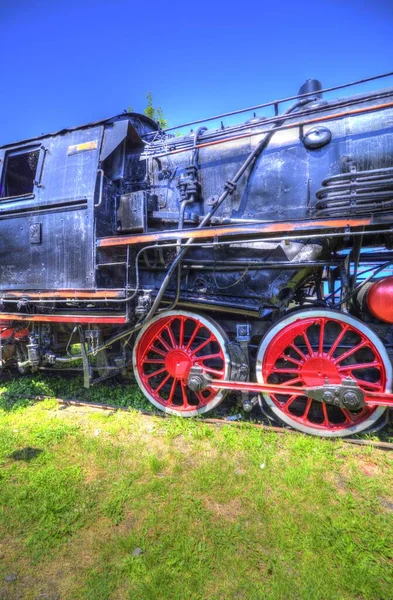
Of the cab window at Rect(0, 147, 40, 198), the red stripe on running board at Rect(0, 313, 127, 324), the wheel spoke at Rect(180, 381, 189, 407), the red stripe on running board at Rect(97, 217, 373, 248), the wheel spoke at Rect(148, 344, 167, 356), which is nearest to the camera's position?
the red stripe on running board at Rect(97, 217, 373, 248)

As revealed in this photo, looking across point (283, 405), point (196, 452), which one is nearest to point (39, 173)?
point (196, 452)

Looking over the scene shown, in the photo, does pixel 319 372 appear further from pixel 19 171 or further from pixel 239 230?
pixel 19 171

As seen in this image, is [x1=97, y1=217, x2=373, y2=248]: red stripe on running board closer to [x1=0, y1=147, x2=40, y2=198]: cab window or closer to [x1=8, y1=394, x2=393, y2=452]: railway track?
[x1=0, y1=147, x2=40, y2=198]: cab window

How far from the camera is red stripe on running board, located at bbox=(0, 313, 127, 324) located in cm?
338

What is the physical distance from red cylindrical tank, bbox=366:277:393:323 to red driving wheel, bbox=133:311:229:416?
1.62 meters

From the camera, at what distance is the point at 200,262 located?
346 cm

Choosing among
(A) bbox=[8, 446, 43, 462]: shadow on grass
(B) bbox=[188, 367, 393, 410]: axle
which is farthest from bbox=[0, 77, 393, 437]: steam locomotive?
(A) bbox=[8, 446, 43, 462]: shadow on grass

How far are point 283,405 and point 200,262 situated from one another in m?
1.93

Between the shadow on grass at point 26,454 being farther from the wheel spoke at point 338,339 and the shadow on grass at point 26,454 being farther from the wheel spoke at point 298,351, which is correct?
the wheel spoke at point 338,339

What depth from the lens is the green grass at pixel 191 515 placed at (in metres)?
1.58

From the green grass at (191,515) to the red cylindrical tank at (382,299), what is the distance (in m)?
1.36

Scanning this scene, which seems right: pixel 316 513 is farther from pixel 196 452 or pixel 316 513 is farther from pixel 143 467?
pixel 143 467

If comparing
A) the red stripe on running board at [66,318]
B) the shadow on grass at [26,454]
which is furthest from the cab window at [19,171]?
the shadow on grass at [26,454]

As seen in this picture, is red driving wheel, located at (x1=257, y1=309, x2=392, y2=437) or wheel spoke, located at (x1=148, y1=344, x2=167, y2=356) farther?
wheel spoke, located at (x1=148, y1=344, x2=167, y2=356)
